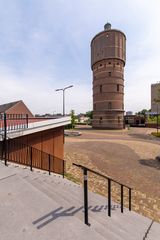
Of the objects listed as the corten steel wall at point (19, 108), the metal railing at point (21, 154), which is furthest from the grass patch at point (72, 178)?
the corten steel wall at point (19, 108)

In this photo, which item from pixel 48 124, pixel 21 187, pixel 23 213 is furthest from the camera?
pixel 48 124

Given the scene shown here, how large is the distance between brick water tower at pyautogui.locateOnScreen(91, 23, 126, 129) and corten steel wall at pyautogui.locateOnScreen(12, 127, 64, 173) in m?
32.8

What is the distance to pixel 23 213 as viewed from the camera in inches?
109

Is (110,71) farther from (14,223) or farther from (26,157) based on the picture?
(14,223)

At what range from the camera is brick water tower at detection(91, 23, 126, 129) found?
40469mm

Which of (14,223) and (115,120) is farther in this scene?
(115,120)

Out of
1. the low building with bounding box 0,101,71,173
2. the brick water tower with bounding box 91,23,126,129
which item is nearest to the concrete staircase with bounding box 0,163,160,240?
the low building with bounding box 0,101,71,173

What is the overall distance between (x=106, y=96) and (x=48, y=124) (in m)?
35.2

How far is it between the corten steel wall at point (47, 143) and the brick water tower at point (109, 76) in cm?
3278

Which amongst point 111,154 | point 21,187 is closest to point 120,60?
point 111,154

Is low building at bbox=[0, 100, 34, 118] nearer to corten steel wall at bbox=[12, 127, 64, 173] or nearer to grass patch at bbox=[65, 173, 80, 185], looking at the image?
corten steel wall at bbox=[12, 127, 64, 173]

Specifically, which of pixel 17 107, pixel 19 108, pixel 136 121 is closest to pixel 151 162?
pixel 17 107

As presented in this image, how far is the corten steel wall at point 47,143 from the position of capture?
7.70m

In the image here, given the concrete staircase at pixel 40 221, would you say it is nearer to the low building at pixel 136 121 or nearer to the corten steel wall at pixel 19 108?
the corten steel wall at pixel 19 108
